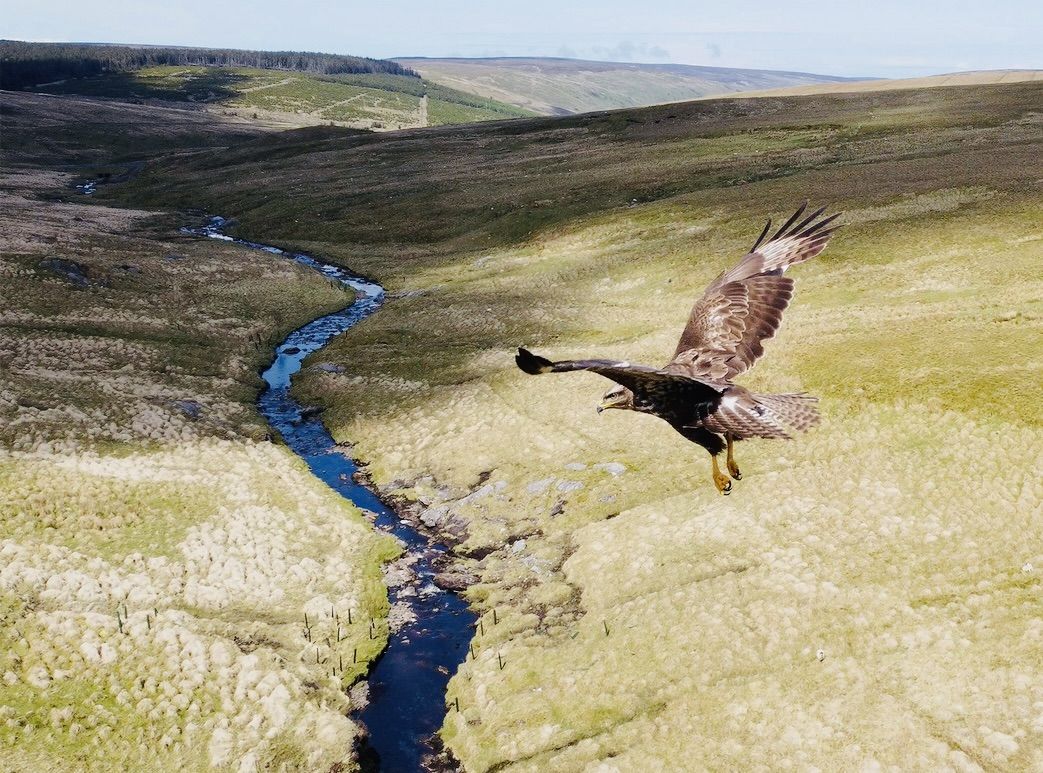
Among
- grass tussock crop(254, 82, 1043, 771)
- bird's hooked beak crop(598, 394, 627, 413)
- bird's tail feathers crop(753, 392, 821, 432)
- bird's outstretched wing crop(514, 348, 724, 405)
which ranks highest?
bird's outstretched wing crop(514, 348, 724, 405)

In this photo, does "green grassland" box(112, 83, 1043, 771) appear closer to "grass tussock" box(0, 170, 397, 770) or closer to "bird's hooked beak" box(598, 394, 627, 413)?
"grass tussock" box(0, 170, 397, 770)

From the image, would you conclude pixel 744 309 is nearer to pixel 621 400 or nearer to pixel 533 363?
pixel 621 400

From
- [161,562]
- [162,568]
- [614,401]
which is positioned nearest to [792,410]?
[614,401]

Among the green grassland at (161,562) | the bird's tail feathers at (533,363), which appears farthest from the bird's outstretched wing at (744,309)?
the green grassland at (161,562)

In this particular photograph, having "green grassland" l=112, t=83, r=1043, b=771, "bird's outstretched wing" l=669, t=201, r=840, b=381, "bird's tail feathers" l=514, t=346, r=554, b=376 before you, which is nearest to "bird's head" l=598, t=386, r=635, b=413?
"bird's outstretched wing" l=669, t=201, r=840, b=381

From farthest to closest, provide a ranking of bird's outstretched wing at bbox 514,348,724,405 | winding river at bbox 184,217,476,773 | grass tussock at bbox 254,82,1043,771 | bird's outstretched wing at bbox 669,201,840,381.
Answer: winding river at bbox 184,217,476,773 → grass tussock at bbox 254,82,1043,771 → bird's outstretched wing at bbox 669,201,840,381 → bird's outstretched wing at bbox 514,348,724,405

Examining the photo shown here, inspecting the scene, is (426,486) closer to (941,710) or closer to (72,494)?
(72,494)

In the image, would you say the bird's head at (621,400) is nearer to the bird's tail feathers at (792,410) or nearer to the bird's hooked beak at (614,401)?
the bird's hooked beak at (614,401)
